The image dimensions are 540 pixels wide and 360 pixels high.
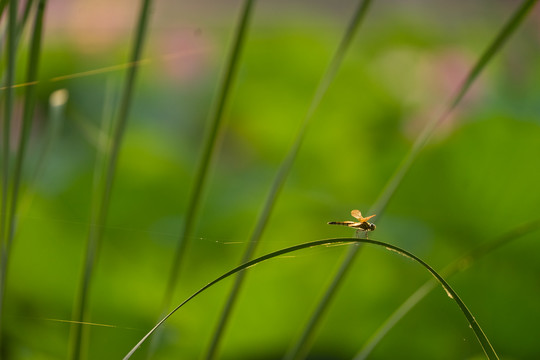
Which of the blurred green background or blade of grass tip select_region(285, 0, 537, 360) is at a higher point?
the blurred green background

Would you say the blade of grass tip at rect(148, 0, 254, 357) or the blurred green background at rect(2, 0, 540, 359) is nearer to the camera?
the blade of grass tip at rect(148, 0, 254, 357)

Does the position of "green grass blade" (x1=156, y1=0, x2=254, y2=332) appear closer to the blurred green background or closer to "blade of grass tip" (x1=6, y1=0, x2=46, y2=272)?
"blade of grass tip" (x1=6, y1=0, x2=46, y2=272)

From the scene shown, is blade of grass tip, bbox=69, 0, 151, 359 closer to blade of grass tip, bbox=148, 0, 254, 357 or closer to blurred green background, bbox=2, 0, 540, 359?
blade of grass tip, bbox=148, 0, 254, 357

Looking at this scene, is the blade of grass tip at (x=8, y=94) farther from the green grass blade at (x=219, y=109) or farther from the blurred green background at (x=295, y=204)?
the blurred green background at (x=295, y=204)

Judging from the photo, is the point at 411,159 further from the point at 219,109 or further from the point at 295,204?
the point at 295,204

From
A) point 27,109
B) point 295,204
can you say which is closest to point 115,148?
point 27,109

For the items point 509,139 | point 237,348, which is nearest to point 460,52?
point 509,139

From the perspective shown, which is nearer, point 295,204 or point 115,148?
point 115,148

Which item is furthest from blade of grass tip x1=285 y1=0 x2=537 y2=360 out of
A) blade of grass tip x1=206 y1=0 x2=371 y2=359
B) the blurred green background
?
the blurred green background
